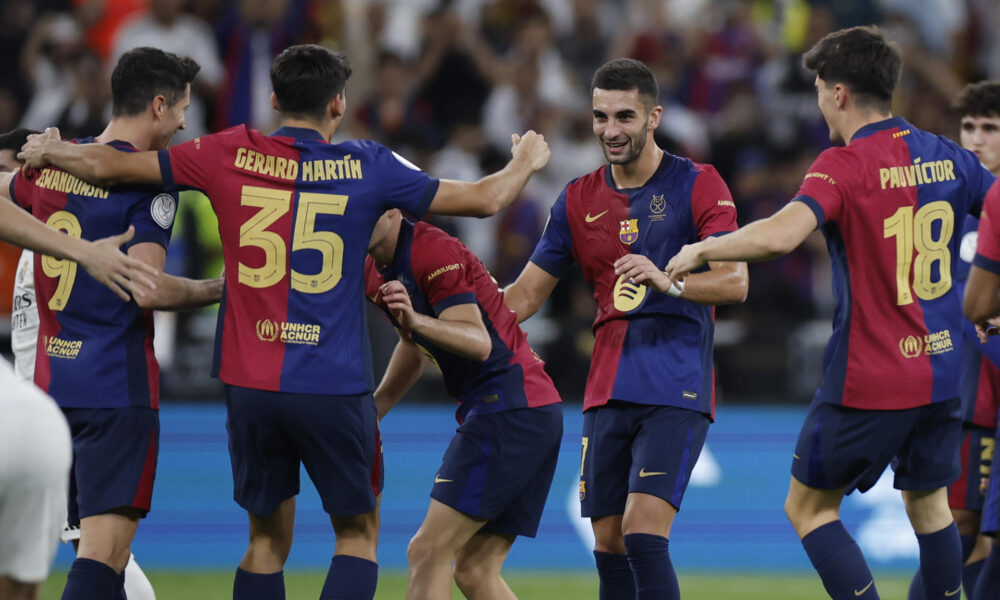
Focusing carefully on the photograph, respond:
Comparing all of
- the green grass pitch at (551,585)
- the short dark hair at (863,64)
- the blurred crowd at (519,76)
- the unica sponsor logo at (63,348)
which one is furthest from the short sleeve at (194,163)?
the blurred crowd at (519,76)

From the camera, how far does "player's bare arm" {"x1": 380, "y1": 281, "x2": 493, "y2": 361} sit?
523 centimetres

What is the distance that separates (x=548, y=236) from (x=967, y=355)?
228 centimetres

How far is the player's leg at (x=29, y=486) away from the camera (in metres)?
3.77

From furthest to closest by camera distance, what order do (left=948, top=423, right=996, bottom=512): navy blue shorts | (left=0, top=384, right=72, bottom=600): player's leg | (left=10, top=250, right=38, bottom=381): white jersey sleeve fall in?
(left=948, top=423, right=996, bottom=512): navy blue shorts → (left=10, top=250, right=38, bottom=381): white jersey sleeve → (left=0, top=384, right=72, bottom=600): player's leg

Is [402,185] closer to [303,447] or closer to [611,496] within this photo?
[303,447]

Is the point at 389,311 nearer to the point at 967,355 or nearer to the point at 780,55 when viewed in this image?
the point at 967,355

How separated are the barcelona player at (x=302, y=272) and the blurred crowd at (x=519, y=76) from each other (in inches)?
219

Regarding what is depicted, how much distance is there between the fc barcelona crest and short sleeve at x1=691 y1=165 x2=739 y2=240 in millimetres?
274

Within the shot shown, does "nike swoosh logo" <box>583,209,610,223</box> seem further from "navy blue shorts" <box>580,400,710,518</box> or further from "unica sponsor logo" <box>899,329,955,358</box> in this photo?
"unica sponsor logo" <box>899,329,955,358</box>

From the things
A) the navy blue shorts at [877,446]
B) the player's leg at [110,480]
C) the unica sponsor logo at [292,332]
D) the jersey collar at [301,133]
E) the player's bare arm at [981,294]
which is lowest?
the player's leg at [110,480]

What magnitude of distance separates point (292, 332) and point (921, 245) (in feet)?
8.79

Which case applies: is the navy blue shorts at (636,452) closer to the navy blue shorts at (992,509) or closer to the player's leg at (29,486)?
the navy blue shorts at (992,509)

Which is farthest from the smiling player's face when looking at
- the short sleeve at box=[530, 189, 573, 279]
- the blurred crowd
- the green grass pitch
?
the blurred crowd

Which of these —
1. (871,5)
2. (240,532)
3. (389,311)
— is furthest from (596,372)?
(871,5)
